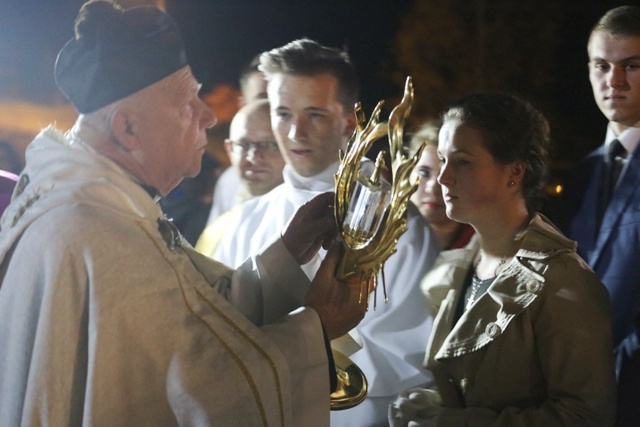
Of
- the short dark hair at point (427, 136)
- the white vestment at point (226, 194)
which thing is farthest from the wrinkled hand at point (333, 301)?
the white vestment at point (226, 194)

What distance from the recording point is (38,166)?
1.53 m

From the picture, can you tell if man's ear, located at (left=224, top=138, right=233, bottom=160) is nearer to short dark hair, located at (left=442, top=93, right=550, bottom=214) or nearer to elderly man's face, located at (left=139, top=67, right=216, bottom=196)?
elderly man's face, located at (left=139, top=67, right=216, bottom=196)

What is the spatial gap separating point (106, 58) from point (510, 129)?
802 millimetres

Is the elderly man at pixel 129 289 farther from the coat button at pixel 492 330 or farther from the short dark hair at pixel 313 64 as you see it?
the short dark hair at pixel 313 64

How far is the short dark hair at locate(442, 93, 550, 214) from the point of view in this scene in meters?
1.61

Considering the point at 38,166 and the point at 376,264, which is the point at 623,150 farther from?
the point at 38,166

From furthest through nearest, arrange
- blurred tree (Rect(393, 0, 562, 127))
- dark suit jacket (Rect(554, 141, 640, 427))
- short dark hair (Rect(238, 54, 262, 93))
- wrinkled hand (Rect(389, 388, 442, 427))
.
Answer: blurred tree (Rect(393, 0, 562, 127)) → short dark hair (Rect(238, 54, 262, 93)) → dark suit jacket (Rect(554, 141, 640, 427)) → wrinkled hand (Rect(389, 388, 442, 427))

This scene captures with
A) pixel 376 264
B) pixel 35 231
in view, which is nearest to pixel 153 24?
pixel 35 231

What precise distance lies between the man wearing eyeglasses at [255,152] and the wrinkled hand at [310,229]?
929 mm

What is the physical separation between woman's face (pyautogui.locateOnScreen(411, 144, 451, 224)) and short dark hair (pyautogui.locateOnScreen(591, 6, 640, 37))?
57 centimetres

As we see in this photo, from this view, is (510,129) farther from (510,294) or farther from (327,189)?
(327,189)

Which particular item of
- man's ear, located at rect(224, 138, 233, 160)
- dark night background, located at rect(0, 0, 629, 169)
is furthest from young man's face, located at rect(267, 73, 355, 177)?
man's ear, located at rect(224, 138, 233, 160)

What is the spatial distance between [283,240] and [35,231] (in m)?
0.52

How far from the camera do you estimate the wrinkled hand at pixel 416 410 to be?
1.60m
